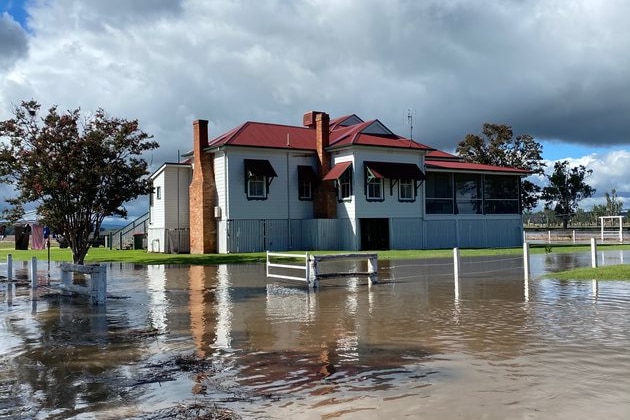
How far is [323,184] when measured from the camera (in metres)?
41.3

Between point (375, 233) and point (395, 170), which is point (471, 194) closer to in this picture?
point (395, 170)

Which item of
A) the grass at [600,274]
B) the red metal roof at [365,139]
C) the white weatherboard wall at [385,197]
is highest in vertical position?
the red metal roof at [365,139]

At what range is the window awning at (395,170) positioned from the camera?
39.8 metres

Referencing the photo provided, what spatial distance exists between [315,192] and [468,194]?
1208 cm

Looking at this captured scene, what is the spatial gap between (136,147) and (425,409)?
949 inches

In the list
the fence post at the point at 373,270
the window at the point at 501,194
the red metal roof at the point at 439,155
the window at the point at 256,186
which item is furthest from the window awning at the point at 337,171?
the fence post at the point at 373,270

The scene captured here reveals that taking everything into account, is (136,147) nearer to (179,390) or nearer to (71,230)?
(71,230)

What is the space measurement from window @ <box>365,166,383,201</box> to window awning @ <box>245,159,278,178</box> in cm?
587

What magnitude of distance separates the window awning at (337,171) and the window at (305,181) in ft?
4.18

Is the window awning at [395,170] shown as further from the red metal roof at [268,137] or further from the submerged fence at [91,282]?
the submerged fence at [91,282]

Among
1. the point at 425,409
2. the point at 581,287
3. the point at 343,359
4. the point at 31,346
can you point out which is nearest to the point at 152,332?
the point at 31,346

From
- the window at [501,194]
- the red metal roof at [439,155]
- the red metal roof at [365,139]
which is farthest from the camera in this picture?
the red metal roof at [439,155]

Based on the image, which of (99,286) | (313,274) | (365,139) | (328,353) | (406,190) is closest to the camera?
(328,353)

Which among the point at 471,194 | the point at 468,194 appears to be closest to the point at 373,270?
the point at 468,194
